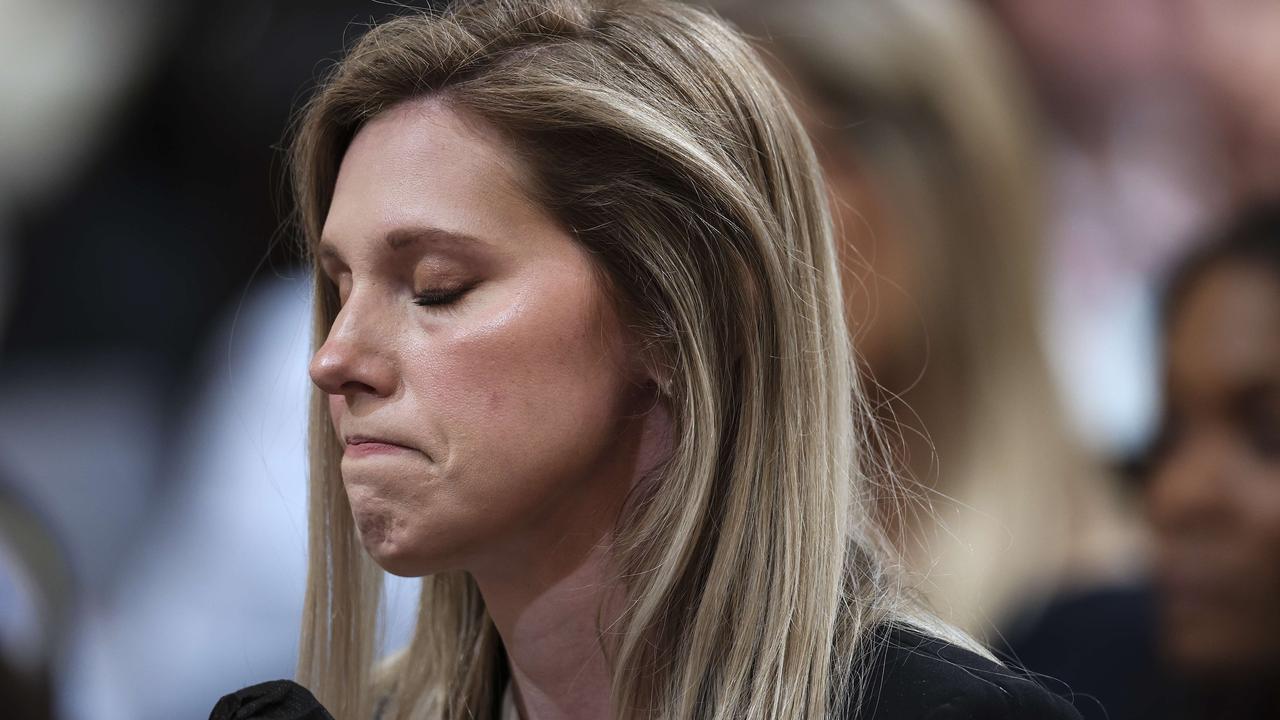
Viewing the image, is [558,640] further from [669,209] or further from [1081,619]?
[1081,619]

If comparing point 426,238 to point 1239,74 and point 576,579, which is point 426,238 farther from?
point 1239,74

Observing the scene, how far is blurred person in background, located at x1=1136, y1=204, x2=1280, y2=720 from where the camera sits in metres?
2.00

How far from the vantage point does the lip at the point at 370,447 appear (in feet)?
3.32

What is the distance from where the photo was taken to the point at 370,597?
4.19 feet

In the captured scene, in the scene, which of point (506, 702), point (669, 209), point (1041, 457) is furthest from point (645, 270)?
point (1041, 457)

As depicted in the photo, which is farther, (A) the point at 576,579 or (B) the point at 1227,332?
(B) the point at 1227,332

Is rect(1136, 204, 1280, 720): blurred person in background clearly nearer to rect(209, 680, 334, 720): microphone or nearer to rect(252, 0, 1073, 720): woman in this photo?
rect(252, 0, 1073, 720): woman

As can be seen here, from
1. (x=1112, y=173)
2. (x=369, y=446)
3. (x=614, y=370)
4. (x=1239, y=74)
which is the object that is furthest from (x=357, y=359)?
(x=1239, y=74)

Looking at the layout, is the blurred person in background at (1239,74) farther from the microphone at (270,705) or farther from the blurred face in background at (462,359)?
the microphone at (270,705)

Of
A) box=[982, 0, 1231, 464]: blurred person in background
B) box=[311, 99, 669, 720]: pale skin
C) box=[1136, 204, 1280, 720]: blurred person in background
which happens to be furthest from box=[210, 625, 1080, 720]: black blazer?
box=[982, 0, 1231, 464]: blurred person in background

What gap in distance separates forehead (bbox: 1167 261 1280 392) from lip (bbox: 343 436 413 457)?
1499 mm

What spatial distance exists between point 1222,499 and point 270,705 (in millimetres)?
1597

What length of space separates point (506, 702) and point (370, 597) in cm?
17

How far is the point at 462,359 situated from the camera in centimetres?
100
